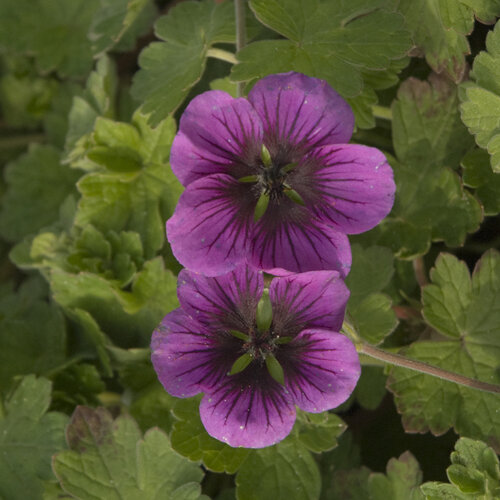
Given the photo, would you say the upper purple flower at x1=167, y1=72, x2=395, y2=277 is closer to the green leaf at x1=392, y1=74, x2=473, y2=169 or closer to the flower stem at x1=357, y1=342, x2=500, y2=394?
the flower stem at x1=357, y1=342, x2=500, y2=394

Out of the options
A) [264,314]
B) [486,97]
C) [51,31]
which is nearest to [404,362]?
[264,314]

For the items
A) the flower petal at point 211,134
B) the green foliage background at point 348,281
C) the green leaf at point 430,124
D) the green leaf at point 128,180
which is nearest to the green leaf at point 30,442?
the green foliage background at point 348,281

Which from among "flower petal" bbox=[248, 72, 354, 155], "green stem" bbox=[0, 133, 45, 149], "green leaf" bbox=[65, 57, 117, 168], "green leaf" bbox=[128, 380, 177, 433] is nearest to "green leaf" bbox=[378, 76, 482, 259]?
"flower petal" bbox=[248, 72, 354, 155]

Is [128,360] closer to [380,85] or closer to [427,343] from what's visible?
[427,343]

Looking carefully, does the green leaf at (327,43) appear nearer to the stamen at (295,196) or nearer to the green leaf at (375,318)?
the stamen at (295,196)

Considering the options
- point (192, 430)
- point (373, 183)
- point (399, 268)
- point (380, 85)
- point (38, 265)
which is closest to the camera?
point (373, 183)

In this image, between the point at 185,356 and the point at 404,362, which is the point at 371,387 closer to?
the point at 404,362

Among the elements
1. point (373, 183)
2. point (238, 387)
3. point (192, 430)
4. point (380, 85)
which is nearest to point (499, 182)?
point (380, 85)
